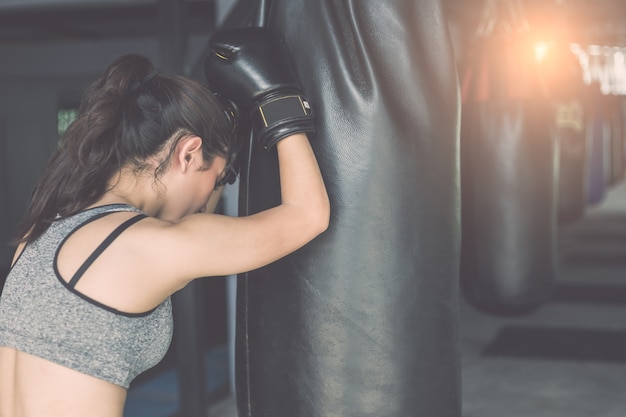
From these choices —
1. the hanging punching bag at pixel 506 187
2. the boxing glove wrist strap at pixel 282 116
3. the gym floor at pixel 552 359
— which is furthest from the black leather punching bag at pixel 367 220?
the gym floor at pixel 552 359

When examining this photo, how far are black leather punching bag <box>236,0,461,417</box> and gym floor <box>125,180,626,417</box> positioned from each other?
8.15 ft

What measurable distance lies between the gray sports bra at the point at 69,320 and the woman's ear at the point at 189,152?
0.09m

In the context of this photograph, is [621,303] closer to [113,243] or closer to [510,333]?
[510,333]

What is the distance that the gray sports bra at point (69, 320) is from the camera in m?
1.12

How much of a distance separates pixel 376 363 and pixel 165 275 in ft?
1.07

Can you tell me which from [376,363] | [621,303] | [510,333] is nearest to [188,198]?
[376,363]

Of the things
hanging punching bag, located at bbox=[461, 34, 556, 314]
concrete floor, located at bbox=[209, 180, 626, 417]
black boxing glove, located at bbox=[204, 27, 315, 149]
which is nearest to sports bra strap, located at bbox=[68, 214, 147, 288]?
black boxing glove, located at bbox=[204, 27, 315, 149]

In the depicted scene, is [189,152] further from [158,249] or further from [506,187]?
[506,187]

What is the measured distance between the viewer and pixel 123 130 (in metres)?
1.16

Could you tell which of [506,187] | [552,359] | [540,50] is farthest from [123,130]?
[552,359]

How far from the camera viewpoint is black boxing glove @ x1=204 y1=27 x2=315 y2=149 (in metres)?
1.14

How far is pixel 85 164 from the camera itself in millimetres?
1172

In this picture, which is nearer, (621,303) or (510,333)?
(510,333)

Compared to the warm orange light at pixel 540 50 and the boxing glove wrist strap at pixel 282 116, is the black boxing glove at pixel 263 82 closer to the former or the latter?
the boxing glove wrist strap at pixel 282 116
